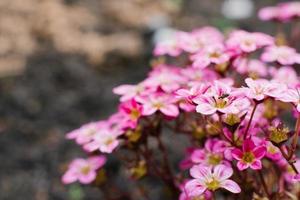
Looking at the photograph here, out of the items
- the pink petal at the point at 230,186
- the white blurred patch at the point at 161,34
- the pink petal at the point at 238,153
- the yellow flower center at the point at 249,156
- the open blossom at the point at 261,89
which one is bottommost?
the pink petal at the point at 230,186

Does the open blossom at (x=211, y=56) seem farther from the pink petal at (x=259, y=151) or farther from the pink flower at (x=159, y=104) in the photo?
the pink petal at (x=259, y=151)

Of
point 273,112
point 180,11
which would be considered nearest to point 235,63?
point 273,112

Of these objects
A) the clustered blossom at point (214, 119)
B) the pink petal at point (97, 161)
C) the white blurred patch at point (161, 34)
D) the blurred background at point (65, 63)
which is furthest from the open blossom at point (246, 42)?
the white blurred patch at point (161, 34)

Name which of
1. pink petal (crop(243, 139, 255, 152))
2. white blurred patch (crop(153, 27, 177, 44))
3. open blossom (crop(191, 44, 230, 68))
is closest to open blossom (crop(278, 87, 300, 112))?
pink petal (crop(243, 139, 255, 152))

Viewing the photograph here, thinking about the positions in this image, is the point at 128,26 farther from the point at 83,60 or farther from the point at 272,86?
the point at 272,86

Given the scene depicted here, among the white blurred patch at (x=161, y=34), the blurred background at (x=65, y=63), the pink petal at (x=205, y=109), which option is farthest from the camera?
the white blurred patch at (x=161, y=34)

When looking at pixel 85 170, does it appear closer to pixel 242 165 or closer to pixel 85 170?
pixel 85 170

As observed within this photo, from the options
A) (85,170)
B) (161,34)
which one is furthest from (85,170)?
(161,34)
